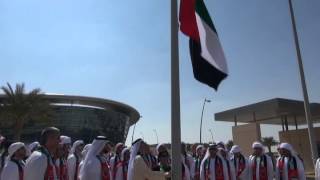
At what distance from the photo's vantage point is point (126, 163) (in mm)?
10227

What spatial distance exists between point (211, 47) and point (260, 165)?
5576 millimetres

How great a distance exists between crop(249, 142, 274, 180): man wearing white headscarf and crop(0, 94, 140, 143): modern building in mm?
65260

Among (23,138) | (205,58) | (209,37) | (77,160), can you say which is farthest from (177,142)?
(23,138)

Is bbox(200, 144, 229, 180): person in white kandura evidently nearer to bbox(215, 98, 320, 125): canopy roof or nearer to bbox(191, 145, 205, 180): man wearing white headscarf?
bbox(191, 145, 205, 180): man wearing white headscarf

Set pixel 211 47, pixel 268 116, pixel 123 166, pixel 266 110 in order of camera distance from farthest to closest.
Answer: pixel 268 116
pixel 266 110
pixel 123 166
pixel 211 47

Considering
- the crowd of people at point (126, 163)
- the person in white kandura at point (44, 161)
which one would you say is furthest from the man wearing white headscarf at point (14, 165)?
the person in white kandura at point (44, 161)

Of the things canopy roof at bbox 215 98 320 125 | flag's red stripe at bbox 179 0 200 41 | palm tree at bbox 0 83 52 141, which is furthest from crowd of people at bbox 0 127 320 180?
palm tree at bbox 0 83 52 141

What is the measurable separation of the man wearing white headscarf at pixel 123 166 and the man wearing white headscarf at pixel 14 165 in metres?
3.34

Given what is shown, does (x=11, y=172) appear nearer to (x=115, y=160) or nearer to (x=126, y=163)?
(x=126, y=163)

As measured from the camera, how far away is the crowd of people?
5422mm

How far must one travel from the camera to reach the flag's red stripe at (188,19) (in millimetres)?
6141

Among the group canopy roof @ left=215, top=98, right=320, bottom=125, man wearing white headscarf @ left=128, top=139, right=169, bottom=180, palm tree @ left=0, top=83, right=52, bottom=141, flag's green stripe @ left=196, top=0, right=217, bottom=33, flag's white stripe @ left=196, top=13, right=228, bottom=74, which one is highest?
palm tree @ left=0, top=83, right=52, bottom=141

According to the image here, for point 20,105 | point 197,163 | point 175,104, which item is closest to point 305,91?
point 197,163

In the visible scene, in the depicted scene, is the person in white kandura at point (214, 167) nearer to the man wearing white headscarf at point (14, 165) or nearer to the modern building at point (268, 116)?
the man wearing white headscarf at point (14, 165)
